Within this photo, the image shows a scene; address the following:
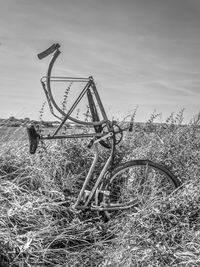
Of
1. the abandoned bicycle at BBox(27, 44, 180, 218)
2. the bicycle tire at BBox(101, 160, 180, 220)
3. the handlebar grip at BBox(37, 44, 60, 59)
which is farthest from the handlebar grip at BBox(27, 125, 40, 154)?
the bicycle tire at BBox(101, 160, 180, 220)

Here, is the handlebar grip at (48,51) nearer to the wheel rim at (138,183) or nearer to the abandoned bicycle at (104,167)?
the abandoned bicycle at (104,167)

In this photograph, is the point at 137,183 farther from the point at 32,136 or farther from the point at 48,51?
the point at 48,51

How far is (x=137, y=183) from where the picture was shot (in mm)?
4602

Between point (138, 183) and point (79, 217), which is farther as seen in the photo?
point (138, 183)

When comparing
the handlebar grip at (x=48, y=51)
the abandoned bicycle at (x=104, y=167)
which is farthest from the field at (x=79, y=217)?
the handlebar grip at (x=48, y=51)

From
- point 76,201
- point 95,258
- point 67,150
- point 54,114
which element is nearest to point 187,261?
A: point 95,258

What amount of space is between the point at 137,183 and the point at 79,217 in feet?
2.70

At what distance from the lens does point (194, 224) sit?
3600 millimetres

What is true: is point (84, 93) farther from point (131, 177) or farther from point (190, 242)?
point (190, 242)

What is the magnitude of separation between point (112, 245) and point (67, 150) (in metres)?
1.92

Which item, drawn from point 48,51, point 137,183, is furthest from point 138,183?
point 48,51

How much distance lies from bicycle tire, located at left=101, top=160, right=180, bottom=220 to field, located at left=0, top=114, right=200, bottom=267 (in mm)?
173

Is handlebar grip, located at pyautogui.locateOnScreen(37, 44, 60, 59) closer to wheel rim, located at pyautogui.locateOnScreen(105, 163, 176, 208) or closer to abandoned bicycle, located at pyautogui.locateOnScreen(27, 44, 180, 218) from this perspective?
abandoned bicycle, located at pyautogui.locateOnScreen(27, 44, 180, 218)

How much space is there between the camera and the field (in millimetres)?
3414
